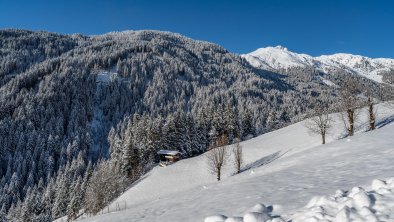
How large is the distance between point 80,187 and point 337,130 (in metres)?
58.8

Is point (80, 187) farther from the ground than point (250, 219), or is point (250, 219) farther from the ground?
point (250, 219)

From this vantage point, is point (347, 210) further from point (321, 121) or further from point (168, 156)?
point (168, 156)

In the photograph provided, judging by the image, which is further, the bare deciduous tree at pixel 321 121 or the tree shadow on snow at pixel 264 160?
the tree shadow on snow at pixel 264 160

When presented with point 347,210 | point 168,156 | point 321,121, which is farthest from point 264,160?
point 347,210

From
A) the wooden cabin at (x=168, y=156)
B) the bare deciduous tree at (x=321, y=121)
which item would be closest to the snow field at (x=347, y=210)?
the bare deciduous tree at (x=321, y=121)

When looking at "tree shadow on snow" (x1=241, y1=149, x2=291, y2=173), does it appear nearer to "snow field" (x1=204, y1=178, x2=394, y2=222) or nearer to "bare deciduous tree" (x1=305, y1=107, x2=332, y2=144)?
"bare deciduous tree" (x1=305, y1=107, x2=332, y2=144)

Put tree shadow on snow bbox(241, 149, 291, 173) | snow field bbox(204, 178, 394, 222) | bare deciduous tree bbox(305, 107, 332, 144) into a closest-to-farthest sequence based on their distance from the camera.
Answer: snow field bbox(204, 178, 394, 222)
bare deciduous tree bbox(305, 107, 332, 144)
tree shadow on snow bbox(241, 149, 291, 173)

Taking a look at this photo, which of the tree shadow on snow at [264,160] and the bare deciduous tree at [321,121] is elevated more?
the bare deciduous tree at [321,121]

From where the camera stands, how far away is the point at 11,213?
3851 inches

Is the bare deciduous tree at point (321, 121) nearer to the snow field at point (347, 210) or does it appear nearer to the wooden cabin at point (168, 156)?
the wooden cabin at point (168, 156)

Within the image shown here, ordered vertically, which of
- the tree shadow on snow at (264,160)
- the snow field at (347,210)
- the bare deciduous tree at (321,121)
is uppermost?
the bare deciduous tree at (321,121)

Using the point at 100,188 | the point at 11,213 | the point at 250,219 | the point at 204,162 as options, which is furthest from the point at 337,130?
the point at 11,213

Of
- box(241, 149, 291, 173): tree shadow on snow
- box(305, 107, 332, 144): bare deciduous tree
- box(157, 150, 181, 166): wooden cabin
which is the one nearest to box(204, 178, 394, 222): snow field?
box(305, 107, 332, 144): bare deciduous tree

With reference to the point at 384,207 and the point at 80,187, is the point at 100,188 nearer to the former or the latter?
the point at 80,187
